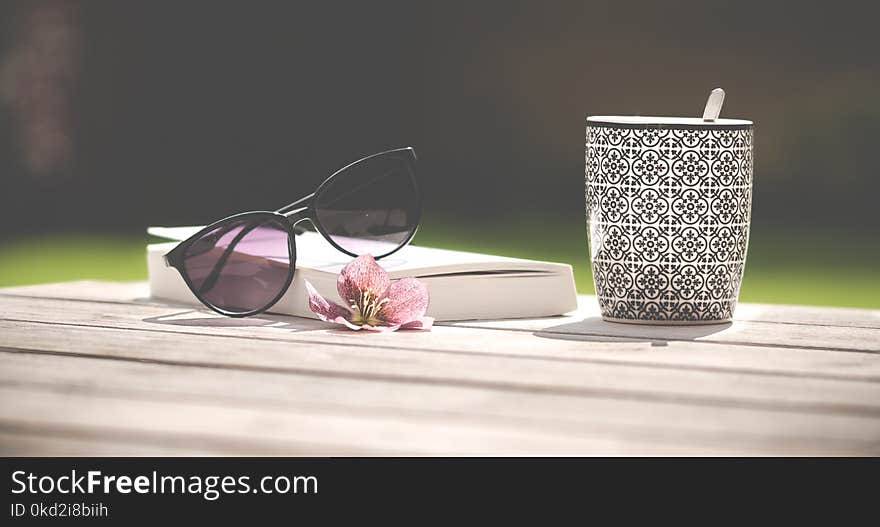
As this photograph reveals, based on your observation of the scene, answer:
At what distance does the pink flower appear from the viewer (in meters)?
1.26

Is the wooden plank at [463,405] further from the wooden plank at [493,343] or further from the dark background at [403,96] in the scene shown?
the dark background at [403,96]

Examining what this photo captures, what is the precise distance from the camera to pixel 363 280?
1.27m

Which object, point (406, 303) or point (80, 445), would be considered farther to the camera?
point (406, 303)

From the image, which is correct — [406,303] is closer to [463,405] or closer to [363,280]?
[363,280]

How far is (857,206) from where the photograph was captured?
162 inches

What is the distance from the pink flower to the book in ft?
0.16

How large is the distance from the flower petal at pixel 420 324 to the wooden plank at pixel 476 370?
0.14 metres

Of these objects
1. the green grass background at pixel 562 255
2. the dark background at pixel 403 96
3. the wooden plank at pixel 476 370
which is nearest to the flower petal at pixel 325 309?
the wooden plank at pixel 476 370

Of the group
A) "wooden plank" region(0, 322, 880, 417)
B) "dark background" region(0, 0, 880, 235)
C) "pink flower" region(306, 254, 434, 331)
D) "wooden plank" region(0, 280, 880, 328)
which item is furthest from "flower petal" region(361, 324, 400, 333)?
"dark background" region(0, 0, 880, 235)

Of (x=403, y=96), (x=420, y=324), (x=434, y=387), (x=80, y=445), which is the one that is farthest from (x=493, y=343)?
(x=403, y=96)

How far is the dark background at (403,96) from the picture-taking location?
4.41 meters

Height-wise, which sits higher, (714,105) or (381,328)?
(714,105)

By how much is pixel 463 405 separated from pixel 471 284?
0.49m

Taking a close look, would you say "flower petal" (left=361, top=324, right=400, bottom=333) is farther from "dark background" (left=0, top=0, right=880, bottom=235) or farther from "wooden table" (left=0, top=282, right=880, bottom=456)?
"dark background" (left=0, top=0, right=880, bottom=235)
